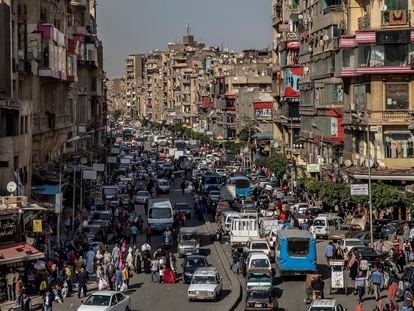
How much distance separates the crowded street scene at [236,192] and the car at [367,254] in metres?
0.10

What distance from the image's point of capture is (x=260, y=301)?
32.5 meters

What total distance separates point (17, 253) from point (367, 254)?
45.4 ft

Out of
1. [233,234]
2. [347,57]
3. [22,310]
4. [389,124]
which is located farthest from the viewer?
[347,57]

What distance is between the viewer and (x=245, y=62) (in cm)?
17262

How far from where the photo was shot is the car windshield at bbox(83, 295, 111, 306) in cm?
3122

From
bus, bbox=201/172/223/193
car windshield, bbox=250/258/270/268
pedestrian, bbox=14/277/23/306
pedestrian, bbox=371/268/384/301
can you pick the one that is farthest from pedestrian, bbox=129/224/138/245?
bus, bbox=201/172/223/193

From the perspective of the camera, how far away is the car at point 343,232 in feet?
166

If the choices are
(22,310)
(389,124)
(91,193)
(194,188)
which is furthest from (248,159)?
(22,310)

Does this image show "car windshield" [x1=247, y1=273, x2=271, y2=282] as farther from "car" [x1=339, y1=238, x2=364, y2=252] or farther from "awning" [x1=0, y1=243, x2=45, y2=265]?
"car" [x1=339, y1=238, x2=364, y2=252]

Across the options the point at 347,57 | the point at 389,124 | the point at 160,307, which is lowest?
the point at 160,307

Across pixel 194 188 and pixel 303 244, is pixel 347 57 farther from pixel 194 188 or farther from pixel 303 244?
pixel 303 244

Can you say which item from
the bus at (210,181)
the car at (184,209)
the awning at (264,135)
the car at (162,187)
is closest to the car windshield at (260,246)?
the car at (184,209)

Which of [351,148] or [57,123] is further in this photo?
[351,148]

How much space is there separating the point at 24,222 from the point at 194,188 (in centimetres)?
4773
